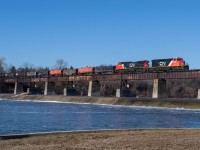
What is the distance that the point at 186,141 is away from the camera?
1758 cm

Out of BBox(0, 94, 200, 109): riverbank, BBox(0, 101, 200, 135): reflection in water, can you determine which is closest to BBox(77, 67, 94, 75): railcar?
BBox(0, 94, 200, 109): riverbank

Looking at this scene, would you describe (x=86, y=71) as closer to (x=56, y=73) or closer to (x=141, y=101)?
(x=56, y=73)

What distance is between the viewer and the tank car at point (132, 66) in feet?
312

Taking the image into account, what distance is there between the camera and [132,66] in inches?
3957

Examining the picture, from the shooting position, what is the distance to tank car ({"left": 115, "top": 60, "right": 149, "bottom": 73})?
312 ft

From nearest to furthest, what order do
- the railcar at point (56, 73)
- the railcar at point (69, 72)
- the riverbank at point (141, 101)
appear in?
1. the riverbank at point (141, 101)
2. the railcar at point (69, 72)
3. the railcar at point (56, 73)

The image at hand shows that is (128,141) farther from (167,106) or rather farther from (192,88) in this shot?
(192,88)

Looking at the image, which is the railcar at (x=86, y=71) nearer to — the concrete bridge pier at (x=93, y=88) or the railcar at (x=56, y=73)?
the concrete bridge pier at (x=93, y=88)

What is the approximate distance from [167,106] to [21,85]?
92.1m

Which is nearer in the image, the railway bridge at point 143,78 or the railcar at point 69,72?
the railway bridge at point 143,78

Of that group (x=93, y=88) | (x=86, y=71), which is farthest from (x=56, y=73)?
(x=93, y=88)

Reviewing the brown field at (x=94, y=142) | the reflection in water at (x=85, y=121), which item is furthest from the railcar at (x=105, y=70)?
the brown field at (x=94, y=142)

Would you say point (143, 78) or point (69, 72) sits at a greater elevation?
point (69, 72)

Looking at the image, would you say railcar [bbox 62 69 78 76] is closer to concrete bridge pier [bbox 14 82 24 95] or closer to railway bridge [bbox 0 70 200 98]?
railway bridge [bbox 0 70 200 98]
